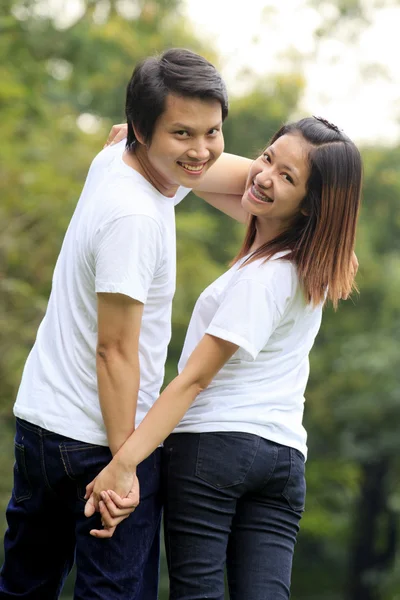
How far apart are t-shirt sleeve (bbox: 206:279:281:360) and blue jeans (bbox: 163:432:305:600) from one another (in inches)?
9.8

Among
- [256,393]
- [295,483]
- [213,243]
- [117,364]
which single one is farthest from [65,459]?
[213,243]

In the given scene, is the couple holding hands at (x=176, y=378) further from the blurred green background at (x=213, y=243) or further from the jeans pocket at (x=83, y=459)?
the blurred green background at (x=213, y=243)

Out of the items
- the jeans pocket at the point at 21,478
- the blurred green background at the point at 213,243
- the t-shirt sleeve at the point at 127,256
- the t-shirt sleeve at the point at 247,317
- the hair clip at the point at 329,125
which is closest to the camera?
the t-shirt sleeve at the point at 127,256

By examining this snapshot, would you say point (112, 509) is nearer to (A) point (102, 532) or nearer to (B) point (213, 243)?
(A) point (102, 532)

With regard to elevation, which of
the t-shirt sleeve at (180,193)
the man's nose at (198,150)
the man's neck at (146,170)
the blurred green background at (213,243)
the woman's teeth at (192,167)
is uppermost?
the man's nose at (198,150)

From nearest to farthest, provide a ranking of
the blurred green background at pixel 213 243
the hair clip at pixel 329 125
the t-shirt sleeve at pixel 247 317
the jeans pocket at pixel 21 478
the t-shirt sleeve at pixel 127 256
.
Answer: the t-shirt sleeve at pixel 127 256 → the t-shirt sleeve at pixel 247 317 → the jeans pocket at pixel 21 478 → the hair clip at pixel 329 125 → the blurred green background at pixel 213 243

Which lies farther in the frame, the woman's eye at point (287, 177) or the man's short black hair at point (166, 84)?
the woman's eye at point (287, 177)

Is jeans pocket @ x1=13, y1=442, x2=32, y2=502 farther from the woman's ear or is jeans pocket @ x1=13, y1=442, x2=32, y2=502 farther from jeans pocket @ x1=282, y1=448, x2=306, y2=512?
the woman's ear

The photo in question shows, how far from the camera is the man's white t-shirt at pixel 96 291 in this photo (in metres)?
2.09

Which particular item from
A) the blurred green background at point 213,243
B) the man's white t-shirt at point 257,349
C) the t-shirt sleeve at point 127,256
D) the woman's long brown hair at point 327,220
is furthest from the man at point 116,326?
the blurred green background at point 213,243

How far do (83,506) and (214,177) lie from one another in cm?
105

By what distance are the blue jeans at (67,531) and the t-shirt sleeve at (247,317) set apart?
379 millimetres

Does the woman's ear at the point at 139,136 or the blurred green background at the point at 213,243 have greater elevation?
the woman's ear at the point at 139,136

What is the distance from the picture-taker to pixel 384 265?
44.4 ft
